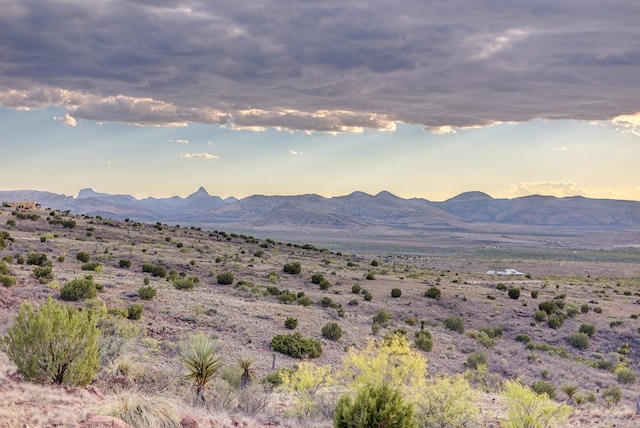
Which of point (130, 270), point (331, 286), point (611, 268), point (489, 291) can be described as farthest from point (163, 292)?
point (611, 268)

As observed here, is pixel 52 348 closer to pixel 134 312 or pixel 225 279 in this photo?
pixel 134 312

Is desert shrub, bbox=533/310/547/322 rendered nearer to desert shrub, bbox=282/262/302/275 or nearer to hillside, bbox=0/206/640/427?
hillside, bbox=0/206/640/427

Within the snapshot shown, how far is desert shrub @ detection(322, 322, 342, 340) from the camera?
30344 millimetres


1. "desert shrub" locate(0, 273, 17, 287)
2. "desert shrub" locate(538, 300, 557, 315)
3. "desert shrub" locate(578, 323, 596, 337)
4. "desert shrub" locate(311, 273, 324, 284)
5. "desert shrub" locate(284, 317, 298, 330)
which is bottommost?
"desert shrub" locate(578, 323, 596, 337)

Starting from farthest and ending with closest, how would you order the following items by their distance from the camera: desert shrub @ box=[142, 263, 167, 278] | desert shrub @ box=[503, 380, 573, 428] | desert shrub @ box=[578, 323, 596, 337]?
1. desert shrub @ box=[578, 323, 596, 337]
2. desert shrub @ box=[142, 263, 167, 278]
3. desert shrub @ box=[503, 380, 573, 428]

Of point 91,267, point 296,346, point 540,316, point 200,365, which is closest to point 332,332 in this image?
point 296,346

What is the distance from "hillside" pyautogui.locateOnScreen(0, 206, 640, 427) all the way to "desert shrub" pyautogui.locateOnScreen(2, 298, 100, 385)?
1.96 feet

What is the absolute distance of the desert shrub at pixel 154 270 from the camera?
39250 millimetres

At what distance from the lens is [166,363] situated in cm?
2089

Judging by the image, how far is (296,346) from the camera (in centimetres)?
2662

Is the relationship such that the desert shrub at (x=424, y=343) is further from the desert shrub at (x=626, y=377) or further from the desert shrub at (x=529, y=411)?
the desert shrub at (x=529, y=411)

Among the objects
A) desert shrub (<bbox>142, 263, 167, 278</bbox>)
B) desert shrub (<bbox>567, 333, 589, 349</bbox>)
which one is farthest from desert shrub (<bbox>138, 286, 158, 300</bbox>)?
desert shrub (<bbox>567, 333, 589, 349</bbox>)

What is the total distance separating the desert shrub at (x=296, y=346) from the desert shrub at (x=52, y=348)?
13.4m

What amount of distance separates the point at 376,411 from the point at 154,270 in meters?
30.3
